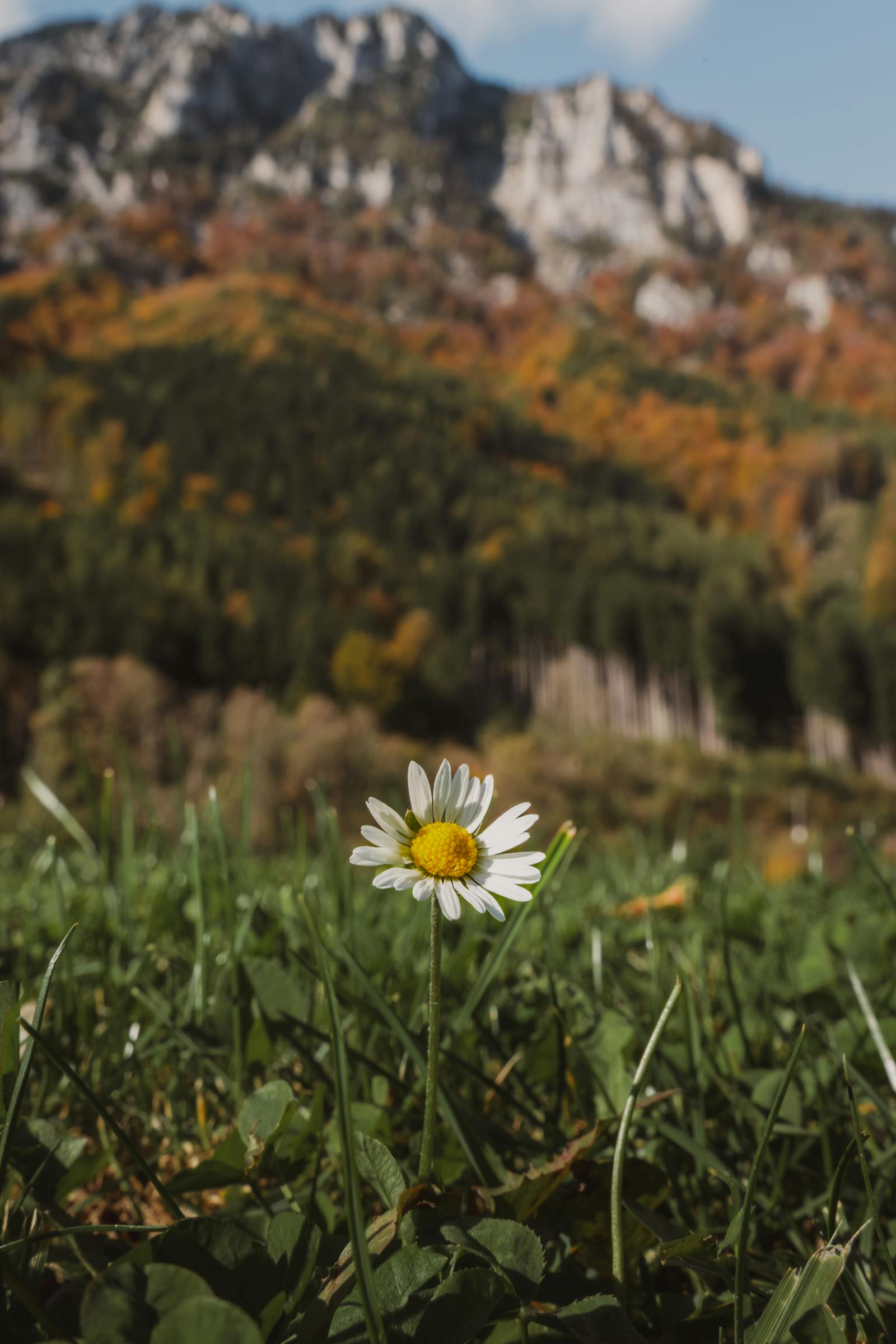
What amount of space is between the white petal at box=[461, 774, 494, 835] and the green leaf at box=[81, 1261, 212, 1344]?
0.21 metres

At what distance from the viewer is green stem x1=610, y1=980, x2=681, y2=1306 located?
0.40 meters

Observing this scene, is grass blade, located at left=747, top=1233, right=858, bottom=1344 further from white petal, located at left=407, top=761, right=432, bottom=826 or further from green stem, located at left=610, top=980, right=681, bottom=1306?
white petal, located at left=407, top=761, right=432, bottom=826

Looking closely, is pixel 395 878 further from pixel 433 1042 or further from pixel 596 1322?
pixel 596 1322

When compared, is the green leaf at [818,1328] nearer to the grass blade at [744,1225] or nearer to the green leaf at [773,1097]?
the grass blade at [744,1225]

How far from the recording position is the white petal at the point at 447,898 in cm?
36

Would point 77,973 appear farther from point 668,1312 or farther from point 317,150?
point 317,150

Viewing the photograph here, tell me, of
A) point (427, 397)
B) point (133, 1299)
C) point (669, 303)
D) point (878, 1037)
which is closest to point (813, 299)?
point (669, 303)

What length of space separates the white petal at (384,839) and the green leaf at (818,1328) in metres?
0.24

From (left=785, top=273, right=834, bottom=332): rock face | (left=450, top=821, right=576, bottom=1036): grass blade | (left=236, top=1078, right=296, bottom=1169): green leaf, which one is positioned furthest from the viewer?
(left=785, top=273, right=834, bottom=332): rock face

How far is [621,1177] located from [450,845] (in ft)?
0.64

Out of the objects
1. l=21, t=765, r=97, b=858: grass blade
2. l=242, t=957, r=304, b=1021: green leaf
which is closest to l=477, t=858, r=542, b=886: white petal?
l=242, t=957, r=304, b=1021: green leaf

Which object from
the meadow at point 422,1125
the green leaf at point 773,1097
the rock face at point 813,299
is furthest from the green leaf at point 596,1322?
the rock face at point 813,299

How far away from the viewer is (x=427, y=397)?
176ft

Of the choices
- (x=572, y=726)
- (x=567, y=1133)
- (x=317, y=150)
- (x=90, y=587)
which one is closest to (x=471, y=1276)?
(x=567, y=1133)
